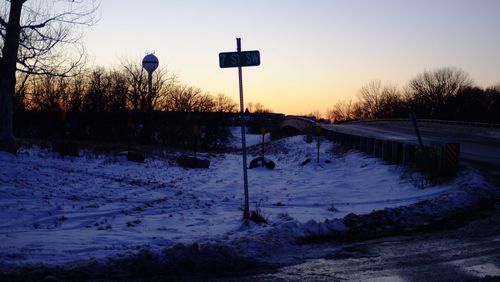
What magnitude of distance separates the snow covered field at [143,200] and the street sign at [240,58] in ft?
10.0

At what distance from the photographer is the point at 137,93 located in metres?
66.0

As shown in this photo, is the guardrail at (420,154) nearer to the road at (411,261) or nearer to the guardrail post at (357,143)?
the guardrail post at (357,143)

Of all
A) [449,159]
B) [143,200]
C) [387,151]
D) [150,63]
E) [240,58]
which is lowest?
[143,200]

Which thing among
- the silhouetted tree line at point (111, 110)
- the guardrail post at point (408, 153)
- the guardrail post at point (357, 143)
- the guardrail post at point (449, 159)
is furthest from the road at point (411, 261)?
the silhouetted tree line at point (111, 110)

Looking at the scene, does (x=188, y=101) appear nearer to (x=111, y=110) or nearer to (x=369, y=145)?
(x=111, y=110)

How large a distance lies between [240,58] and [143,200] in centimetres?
579

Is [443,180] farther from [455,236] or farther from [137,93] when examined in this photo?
[137,93]

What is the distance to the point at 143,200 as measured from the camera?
14.1 m

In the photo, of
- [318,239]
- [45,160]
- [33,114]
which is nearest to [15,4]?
[45,160]

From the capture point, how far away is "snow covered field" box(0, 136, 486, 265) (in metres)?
8.28

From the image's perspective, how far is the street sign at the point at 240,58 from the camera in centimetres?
1005

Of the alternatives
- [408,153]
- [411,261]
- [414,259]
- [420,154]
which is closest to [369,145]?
[408,153]

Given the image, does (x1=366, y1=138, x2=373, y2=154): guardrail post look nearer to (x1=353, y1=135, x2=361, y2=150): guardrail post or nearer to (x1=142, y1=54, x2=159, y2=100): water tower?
(x1=353, y1=135, x2=361, y2=150): guardrail post

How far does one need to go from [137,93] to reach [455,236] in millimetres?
60134
